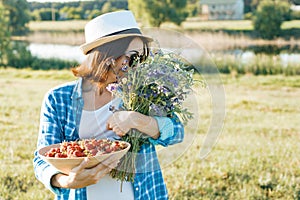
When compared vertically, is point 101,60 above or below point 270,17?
above

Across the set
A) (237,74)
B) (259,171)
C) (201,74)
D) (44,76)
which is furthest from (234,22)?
(201,74)

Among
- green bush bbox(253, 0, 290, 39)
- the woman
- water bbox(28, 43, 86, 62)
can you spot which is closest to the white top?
the woman

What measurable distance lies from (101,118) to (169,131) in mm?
235

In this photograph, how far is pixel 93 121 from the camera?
1877 millimetres

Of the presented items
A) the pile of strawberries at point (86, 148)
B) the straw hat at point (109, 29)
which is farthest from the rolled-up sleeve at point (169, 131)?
the straw hat at point (109, 29)

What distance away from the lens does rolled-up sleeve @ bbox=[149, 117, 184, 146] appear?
1.71 meters

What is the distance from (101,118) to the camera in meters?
1.84

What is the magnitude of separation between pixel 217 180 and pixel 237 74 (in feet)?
16.0

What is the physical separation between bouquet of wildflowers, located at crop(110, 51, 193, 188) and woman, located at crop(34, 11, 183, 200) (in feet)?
0.10

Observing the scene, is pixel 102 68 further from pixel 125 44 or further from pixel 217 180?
pixel 217 180

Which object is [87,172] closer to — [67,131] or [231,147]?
[67,131]

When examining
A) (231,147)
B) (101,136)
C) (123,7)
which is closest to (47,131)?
(101,136)

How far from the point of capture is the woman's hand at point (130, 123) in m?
1.68

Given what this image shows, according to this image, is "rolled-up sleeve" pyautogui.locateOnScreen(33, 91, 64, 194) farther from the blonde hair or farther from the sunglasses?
the sunglasses
